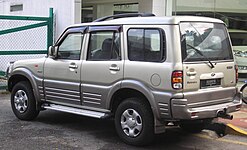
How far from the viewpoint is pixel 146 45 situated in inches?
235

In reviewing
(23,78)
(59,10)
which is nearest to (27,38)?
(59,10)

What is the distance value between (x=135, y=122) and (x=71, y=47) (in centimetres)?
199

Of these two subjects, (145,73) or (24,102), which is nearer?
(145,73)

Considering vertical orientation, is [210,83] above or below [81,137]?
above

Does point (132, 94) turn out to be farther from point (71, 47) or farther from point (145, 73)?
point (71, 47)

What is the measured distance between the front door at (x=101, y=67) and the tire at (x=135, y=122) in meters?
0.33

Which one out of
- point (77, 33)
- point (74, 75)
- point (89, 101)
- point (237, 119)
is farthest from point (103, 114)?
point (237, 119)

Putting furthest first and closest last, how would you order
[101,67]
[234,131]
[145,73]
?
[234,131], [101,67], [145,73]

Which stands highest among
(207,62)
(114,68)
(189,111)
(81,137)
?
(207,62)

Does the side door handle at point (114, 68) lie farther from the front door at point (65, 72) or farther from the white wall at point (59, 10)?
the white wall at point (59, 10)

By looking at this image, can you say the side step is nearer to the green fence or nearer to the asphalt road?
the asphalt road

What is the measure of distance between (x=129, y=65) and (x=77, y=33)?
1.48 m

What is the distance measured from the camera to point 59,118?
8102 millimetres

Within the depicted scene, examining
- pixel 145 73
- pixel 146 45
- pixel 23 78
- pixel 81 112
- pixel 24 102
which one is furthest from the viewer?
pixel 23 78
